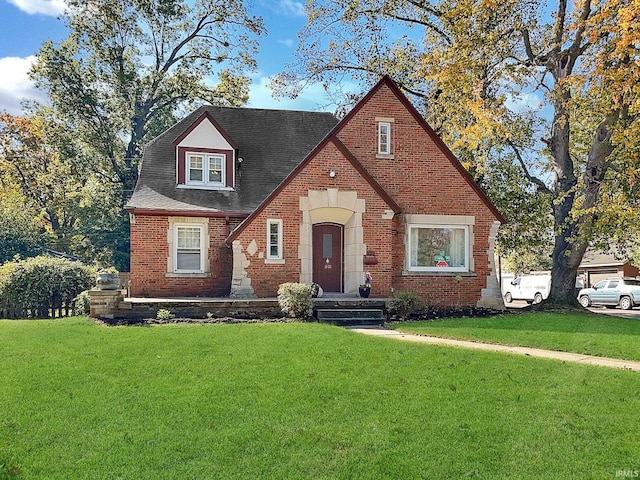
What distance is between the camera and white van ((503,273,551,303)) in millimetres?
36875

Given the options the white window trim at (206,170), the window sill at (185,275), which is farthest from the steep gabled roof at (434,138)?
the window sill at (185,275)

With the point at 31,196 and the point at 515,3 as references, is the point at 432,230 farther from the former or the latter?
the point at 31,196

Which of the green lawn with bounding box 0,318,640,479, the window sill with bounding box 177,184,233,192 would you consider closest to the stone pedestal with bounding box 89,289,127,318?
the green lawn with bounding box 0,318,640,479

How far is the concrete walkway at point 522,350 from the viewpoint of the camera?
8.88 m

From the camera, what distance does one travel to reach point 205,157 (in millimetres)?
18781

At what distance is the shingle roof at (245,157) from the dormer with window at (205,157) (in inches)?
14.1

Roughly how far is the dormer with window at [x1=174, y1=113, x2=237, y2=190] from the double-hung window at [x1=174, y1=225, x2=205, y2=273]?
174 centimetres

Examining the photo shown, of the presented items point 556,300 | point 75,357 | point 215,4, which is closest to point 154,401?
point 75,357

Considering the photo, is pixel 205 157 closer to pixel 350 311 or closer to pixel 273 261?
pixel 273 261

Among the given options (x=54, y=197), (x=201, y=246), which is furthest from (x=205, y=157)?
(x=54, y=197)

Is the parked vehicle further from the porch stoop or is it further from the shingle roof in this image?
the porch stoop

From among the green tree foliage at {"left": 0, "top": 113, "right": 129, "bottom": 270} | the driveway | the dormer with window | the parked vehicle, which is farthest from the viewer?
the green tree foliage at {"left": 0, "top": 113, "right": 129, "bottom": 270}

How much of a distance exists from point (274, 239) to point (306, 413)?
10493 millimetres

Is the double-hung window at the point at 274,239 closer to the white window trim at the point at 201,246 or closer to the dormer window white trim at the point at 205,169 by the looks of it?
the white window trim at the point at 201,246
